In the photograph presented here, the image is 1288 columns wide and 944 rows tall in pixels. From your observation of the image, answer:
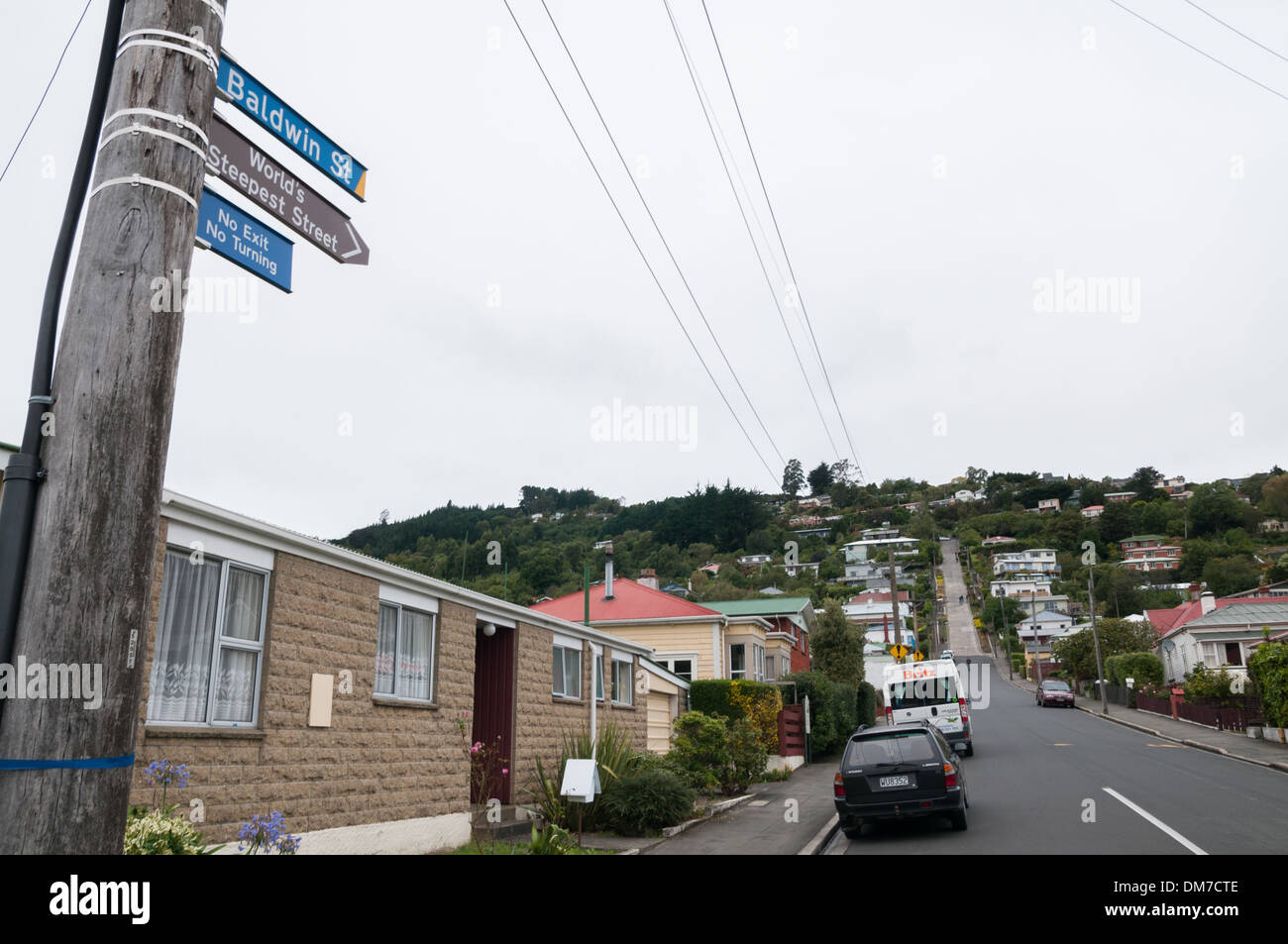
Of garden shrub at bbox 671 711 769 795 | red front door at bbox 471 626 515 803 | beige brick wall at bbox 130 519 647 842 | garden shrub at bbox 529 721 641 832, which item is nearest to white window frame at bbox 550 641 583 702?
garden shrub at bbox 529 721 641 832

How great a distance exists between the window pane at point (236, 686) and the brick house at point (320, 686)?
0.02 meters

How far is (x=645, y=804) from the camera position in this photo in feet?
42.2

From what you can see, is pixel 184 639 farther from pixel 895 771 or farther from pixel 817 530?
pixel 817 530

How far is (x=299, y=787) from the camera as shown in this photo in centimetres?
888

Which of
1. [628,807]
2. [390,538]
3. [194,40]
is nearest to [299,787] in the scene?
[628,807]

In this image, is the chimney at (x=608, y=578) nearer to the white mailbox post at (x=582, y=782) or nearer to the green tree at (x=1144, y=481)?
the white mailbox post at (x=582, y=782)

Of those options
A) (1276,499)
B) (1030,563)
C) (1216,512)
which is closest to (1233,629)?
(1030,563)

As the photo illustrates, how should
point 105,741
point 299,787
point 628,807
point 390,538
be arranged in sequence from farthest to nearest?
point 390,538 < point 628,807 < point 299,787 < point 105,741

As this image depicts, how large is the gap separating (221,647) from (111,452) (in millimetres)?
6219

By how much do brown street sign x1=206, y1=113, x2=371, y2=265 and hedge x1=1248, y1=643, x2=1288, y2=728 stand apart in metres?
27.0

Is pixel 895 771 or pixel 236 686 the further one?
pixel 895 771
